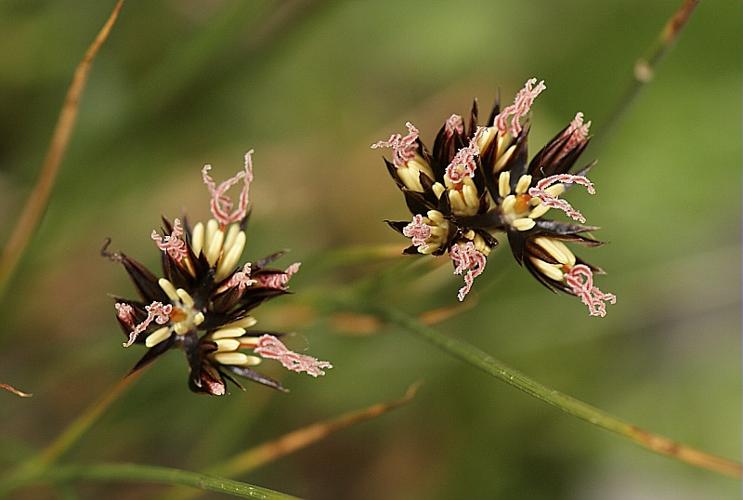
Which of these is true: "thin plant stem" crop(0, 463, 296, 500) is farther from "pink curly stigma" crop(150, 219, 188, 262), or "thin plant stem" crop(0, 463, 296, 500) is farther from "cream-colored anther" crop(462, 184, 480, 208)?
"cream-colored anther" crop(462, 184, 480, 208)

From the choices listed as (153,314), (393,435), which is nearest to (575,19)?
(393,435)

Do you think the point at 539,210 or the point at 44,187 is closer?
the point at 539,210

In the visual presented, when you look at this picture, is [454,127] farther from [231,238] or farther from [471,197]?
[231,238]

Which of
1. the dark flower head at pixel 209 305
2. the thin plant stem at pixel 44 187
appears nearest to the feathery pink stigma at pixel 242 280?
the dark flower head at pixel 209 305

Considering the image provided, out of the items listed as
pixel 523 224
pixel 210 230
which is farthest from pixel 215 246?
pixel 523 224

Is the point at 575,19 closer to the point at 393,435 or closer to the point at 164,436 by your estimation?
the point at 393,435

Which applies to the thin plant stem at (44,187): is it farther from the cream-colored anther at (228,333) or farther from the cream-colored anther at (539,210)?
the cream-colored anther at (539,210)
